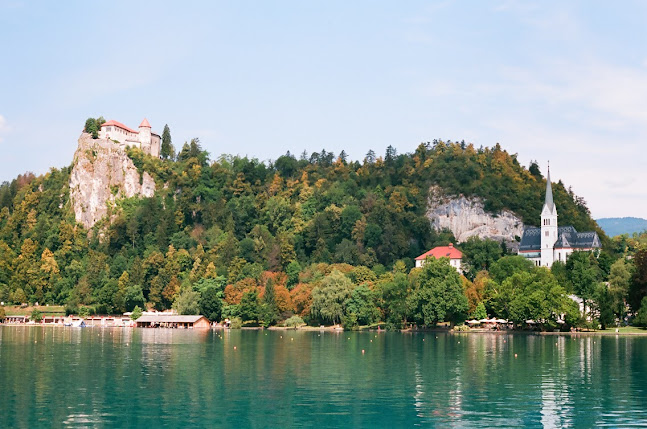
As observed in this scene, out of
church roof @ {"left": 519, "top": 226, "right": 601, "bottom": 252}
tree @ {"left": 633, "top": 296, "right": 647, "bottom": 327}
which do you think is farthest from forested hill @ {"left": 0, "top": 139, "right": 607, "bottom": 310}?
tree @ {"left": 633, "top": 296, "right": 647, "bottom": 327}

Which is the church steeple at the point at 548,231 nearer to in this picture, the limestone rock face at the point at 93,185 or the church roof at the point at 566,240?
the church roof at the point at 566,240

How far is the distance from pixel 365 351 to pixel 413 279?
48376 mm

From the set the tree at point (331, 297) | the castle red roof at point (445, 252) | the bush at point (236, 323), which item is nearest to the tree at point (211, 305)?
the bush at point (236, 323)

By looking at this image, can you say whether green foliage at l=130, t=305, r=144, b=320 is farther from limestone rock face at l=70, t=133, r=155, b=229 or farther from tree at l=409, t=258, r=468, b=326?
tree at l=409, t=258, r=468, b=326

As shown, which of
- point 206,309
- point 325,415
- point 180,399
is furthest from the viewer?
point 206,309

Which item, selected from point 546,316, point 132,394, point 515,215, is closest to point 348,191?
point 515,215

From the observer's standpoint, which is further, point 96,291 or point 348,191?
point 348,191

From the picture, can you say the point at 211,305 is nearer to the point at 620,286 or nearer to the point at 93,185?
the point at 620,286

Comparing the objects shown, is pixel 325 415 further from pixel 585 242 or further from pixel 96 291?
pixel 96 291

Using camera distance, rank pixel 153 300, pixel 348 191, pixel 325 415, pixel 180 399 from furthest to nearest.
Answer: pixel 348 191, pixel 153 300, pixel 180 399, pixel 325 415

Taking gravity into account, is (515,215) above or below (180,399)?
above

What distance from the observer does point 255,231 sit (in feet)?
581

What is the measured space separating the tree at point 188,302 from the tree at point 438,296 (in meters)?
44.1

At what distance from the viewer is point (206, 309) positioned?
139m
